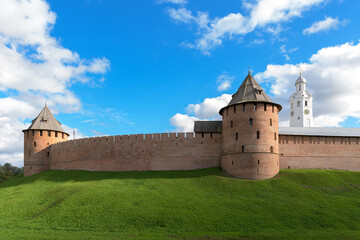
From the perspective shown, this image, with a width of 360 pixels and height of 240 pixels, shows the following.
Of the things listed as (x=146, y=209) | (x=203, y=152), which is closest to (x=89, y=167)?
(x=203, y=152)

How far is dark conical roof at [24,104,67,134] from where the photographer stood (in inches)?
1665

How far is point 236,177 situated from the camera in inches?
1157

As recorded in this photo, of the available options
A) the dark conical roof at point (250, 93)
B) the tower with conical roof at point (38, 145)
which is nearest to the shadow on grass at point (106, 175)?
the tower with conical roof at point (38, 145)

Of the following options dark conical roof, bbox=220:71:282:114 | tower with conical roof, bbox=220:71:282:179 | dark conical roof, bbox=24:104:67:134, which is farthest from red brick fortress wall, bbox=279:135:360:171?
dark conical roof, bbox=24:104:67:134

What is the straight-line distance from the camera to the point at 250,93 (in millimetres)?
31094

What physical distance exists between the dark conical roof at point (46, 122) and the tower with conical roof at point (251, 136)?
24.6m

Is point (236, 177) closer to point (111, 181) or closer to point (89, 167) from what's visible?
point (111, 181)

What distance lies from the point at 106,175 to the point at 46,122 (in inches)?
571

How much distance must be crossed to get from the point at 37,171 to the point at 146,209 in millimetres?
24609

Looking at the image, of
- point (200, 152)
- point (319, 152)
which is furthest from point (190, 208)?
point (319, 152)

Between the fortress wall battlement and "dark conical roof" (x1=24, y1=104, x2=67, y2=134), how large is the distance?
6.24m

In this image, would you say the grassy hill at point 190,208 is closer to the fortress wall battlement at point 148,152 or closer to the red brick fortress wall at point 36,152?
the fortress wall battlement at point 148,152

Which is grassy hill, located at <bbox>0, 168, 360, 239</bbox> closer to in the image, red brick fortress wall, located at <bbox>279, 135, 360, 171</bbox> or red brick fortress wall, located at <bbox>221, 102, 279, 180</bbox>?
red brick fortress wall, located at <bbox>221, 102, 279, 180</bbox>

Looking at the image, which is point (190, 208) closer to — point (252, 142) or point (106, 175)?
point (252, 142)
